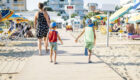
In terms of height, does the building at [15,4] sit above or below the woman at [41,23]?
above

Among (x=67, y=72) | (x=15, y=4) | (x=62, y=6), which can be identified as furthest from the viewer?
(x=62, y=6)

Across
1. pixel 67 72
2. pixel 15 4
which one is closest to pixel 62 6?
pixel 15 4

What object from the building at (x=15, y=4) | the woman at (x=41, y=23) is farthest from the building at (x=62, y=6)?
the woman at (x=41, y=23)

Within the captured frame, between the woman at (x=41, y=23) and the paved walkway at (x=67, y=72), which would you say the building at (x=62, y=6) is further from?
the paved walkway at (x=67, y=72)

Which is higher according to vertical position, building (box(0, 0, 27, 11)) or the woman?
building (box(0, 0, 27, 11))

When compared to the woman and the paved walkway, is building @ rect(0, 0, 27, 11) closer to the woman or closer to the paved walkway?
the woman

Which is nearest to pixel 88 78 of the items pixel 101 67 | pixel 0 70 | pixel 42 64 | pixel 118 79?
pixel 118 79

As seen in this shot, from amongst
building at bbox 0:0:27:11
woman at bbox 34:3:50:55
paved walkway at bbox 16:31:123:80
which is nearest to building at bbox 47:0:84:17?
building at bbox 0:0:27:11

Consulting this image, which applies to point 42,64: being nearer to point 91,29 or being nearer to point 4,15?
point 91,29

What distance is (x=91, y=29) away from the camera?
5.62m

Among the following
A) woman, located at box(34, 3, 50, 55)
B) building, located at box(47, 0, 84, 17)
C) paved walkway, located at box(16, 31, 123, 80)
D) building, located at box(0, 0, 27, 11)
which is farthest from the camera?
building, located at box(47, 0, 84, 17)

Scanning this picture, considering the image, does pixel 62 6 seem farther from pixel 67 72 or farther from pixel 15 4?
pixel 67 72

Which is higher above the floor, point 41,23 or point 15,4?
point 15,4

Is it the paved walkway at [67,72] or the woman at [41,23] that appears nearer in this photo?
the paved walkway at [67,72]
